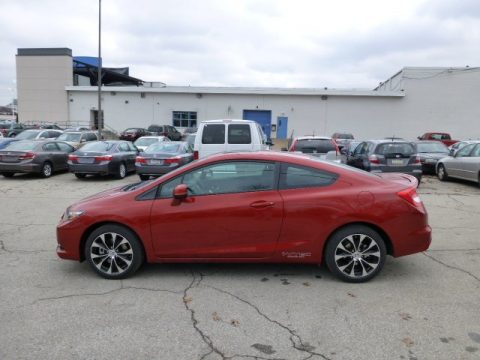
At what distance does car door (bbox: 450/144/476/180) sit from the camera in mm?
13008

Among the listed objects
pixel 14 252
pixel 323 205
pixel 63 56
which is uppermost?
pixel 63 56

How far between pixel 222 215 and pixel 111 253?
1.37 m

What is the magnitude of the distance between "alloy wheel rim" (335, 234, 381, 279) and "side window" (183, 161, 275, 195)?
105 cm

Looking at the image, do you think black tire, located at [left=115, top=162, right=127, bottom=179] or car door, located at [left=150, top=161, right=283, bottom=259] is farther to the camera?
black tire, located at [left=115, top=162, right=127, bottom=179]

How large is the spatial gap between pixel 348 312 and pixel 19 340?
9.52 feet

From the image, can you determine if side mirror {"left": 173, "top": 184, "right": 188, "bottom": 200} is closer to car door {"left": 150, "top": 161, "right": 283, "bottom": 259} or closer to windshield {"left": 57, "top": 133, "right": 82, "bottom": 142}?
car door {"left": 150, "top": 161, "right": 283, "bottom": 259}

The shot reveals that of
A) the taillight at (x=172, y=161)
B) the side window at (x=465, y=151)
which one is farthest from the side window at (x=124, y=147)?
the side window at (x=465, y=151)

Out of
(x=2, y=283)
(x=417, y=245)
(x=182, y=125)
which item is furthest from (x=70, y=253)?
(x=182, y=125)

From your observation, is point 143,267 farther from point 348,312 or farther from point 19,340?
point 348,312

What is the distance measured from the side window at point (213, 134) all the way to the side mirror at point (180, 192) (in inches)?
271

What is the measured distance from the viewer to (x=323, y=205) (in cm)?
447

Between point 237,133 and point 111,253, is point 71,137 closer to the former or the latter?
point 237,133

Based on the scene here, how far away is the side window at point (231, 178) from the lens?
182 inches

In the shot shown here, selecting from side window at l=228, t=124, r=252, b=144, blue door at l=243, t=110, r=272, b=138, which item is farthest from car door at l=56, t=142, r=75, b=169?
blue door at l=243, t=110, r=272, b=138
